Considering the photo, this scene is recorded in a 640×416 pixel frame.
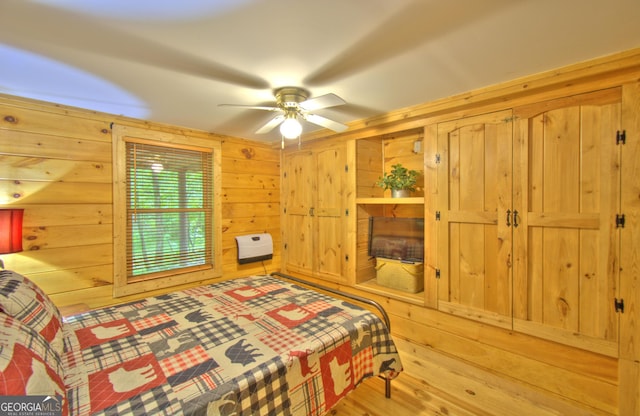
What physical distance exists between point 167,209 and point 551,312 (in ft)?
11.8

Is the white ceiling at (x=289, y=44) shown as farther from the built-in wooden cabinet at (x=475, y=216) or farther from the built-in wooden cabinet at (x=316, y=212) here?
the built-in wooden cabinet at (x=316, y=212)

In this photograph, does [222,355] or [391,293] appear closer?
[222,355]

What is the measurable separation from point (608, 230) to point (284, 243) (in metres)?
3.28

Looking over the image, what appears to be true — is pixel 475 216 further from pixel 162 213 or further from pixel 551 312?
pixel 162 213

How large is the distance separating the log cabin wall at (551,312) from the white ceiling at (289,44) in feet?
0.76

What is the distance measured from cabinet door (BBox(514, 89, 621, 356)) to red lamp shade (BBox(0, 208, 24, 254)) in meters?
3.61

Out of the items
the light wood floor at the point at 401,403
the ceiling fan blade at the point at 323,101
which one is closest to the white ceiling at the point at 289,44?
the ceiling fan blade at the point at 323,101

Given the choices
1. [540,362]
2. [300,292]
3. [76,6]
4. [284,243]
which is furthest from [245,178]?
[540,362]

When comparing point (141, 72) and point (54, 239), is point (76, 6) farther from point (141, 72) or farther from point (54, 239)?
point (54, 239)

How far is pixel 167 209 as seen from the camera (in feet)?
10.0

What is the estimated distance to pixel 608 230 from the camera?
1777mm

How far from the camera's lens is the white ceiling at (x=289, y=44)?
1.24 meters

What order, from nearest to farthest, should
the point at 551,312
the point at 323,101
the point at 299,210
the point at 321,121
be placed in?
the point at 323,101 < the point at 551,312 < the point at 321,121 < the point at 299,210

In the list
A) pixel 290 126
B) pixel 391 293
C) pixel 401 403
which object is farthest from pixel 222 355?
pixel 391 293
